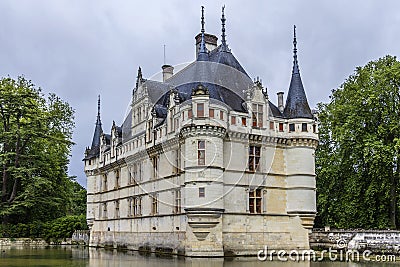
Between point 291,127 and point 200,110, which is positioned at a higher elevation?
point 200,110

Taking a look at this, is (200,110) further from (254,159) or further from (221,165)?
(254,159)

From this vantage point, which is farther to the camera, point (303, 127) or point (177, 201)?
point (303, 127)

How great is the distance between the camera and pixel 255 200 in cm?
2655

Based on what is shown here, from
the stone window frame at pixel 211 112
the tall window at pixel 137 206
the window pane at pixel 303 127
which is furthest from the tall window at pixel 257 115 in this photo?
the tall window at pixel 137 206

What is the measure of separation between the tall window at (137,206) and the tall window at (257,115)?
865cm

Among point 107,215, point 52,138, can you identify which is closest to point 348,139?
point 107,215

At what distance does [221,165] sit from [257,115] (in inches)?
145

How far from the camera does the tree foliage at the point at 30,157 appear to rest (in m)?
39.7

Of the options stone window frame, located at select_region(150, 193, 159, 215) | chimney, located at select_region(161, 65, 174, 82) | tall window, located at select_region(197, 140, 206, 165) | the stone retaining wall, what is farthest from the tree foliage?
the stone retaining wall

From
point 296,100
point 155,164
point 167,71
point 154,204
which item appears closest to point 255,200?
point 296,100

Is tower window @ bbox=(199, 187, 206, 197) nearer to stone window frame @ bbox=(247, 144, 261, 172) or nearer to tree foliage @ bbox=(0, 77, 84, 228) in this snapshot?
stone window frame @ bbox=(247, 144, 261, 172)

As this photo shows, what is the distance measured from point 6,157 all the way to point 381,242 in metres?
27.0

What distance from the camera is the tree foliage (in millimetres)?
39656

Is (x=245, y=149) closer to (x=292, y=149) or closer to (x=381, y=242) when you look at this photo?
(x=292, y=149)
